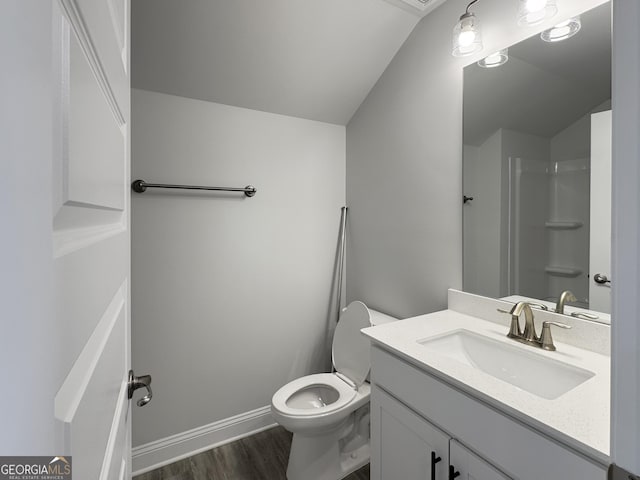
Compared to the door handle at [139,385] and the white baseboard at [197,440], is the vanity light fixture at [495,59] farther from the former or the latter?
the white baseboard at [197,440]

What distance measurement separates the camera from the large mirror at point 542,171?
1.12 meters

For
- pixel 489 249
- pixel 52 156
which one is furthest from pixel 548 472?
pixel 52 156

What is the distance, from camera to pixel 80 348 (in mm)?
331

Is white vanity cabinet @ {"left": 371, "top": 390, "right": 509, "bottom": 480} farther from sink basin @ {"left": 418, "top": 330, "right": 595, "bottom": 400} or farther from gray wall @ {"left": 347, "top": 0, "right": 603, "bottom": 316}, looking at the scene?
gray wall @ {"left": 347, "top": 0, "right": 603, "bottom": 316}

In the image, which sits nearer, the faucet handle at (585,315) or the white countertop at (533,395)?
the white countertop at (533,395)

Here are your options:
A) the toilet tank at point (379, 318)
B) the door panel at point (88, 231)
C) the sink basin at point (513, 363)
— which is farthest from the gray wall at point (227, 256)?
the door panel at point (88, 231)

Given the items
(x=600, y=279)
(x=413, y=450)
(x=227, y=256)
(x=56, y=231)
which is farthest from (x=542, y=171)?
(x=227, y=256)

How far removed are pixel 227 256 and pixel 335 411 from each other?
106 centimetres

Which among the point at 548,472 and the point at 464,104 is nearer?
the point at 548,472

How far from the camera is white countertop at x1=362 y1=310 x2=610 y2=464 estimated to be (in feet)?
2.30

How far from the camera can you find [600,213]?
3.64 ft

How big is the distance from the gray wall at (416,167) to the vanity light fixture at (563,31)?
0.03 metres

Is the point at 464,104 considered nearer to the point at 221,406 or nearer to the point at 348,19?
the point at 348,19
